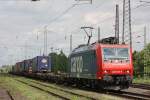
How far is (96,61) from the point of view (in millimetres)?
29141

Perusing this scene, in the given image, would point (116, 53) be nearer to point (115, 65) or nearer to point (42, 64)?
point (115, 65)

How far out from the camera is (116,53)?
96.1 ft

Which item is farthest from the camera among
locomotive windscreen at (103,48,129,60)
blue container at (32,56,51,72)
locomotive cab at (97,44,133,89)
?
blue container at (32,56,51,72)

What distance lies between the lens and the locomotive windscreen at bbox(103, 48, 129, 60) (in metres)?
29.0

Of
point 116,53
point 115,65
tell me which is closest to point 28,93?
point 115,65

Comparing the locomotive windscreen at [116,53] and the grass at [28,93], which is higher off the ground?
the locomotive windscreen at [116,53]

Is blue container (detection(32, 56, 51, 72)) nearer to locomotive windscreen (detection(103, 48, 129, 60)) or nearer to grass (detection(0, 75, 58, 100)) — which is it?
grass (detection(0, 75, 58, 100))

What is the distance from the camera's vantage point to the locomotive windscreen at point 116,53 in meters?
29.0

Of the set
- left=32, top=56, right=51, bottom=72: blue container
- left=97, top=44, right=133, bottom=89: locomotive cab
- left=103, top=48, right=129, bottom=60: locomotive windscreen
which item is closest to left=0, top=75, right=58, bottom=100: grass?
left=97, top=44, right=133, bottom=89: locomotive cab

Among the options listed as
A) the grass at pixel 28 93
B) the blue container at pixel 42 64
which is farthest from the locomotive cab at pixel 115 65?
the blue container at pixel 42 64

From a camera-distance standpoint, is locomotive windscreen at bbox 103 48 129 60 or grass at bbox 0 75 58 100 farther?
locomotive windscreen at bbox 103 48 129 60

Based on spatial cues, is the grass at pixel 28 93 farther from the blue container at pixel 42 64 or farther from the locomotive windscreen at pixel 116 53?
the blue container at pixel 42 64

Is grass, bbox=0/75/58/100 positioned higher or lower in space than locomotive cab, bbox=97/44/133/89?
lower

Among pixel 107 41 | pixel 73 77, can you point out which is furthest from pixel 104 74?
pixel 73 77
